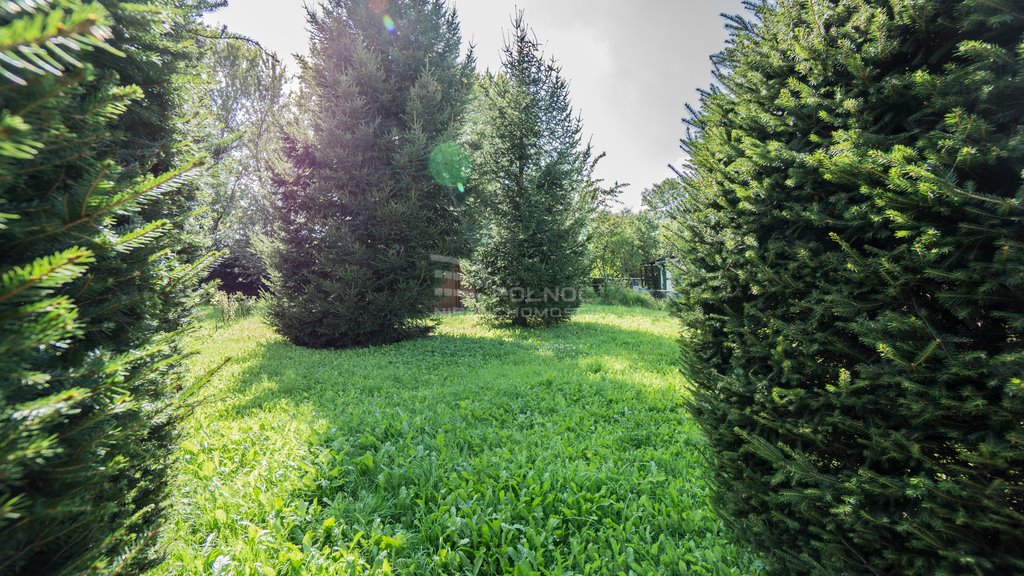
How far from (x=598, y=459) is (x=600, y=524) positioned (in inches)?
30.8

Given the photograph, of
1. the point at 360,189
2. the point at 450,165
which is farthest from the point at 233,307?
the point at 450,165

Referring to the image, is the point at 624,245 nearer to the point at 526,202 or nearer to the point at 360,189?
the point at 526,202

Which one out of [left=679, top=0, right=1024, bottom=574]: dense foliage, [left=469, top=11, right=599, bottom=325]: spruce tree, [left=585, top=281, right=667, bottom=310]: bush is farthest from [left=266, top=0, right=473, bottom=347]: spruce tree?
[left=585, top=281, right=667, bottom=310]: bush

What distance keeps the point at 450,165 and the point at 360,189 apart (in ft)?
7.36

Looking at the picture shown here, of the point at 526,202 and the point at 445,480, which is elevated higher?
the point at 526,202

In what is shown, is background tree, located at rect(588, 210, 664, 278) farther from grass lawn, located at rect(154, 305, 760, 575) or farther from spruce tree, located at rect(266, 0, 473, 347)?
grass lawn, located at rect(154, 305, 760, 575)

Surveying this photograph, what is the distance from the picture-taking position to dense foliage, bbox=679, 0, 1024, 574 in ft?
4.43

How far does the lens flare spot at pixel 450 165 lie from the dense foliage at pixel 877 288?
8.03m

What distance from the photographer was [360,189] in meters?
9.34

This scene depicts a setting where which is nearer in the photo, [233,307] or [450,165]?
[450,165]

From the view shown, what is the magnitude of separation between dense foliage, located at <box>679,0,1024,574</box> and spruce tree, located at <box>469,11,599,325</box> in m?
8.88

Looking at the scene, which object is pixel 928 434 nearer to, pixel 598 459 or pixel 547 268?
pixel 598 459

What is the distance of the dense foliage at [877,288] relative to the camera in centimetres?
135

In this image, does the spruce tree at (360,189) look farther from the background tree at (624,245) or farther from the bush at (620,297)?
the background tree at (624,245)
